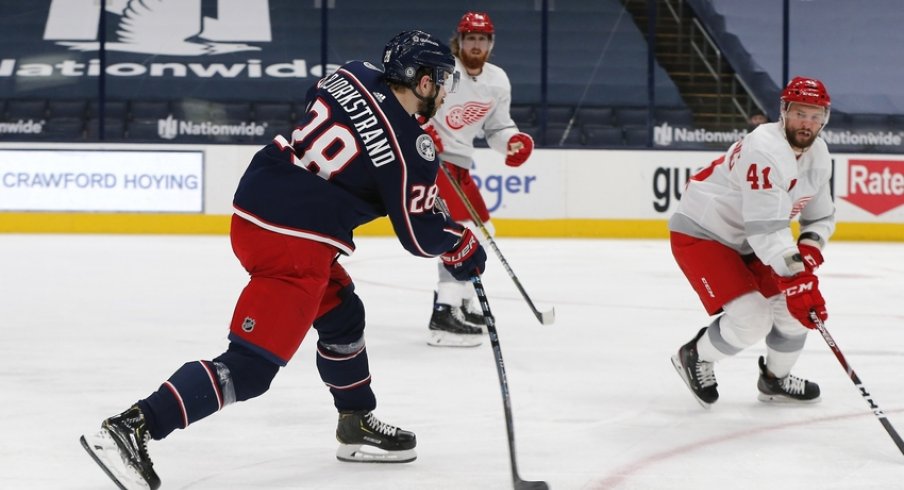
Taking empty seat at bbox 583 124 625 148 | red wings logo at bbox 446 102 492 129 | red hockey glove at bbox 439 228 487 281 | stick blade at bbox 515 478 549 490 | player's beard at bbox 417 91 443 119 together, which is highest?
player's beard at bbox 417 91 443 119

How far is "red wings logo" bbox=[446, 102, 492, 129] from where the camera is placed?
4.52 meters

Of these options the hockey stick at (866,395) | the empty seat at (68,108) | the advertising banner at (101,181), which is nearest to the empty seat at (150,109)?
the empty seat at (68,108)

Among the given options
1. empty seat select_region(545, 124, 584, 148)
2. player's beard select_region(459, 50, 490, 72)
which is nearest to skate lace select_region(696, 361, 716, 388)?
player's beard select_region(459, 50, 490, 72)

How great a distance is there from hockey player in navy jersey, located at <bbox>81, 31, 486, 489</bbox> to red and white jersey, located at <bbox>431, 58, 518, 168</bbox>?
2167 millimetres

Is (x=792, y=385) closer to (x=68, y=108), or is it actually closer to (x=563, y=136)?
(x=563, y=136)

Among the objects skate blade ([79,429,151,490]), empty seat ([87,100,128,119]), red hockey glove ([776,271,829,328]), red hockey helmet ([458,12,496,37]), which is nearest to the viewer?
skate blade ([79,429,151,490])

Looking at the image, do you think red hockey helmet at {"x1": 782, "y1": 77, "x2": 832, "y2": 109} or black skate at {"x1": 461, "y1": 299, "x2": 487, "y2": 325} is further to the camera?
black skate at {"x1": 461, "y1": 299, "x2": 487, "y2": 325}

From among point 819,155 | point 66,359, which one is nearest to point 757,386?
point 819,155

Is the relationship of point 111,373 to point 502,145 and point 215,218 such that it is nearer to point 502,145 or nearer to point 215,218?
point 502,145

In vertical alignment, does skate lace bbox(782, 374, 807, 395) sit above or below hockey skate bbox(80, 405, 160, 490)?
below

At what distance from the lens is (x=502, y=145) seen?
182 inches

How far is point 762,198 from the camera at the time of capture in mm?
2809

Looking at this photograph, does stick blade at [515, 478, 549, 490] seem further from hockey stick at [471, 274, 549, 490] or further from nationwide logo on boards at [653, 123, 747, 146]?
nationwide logo on boards at [653, 123, 747, 146]

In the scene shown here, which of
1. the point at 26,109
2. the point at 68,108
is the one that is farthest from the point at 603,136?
the point at 26,109
